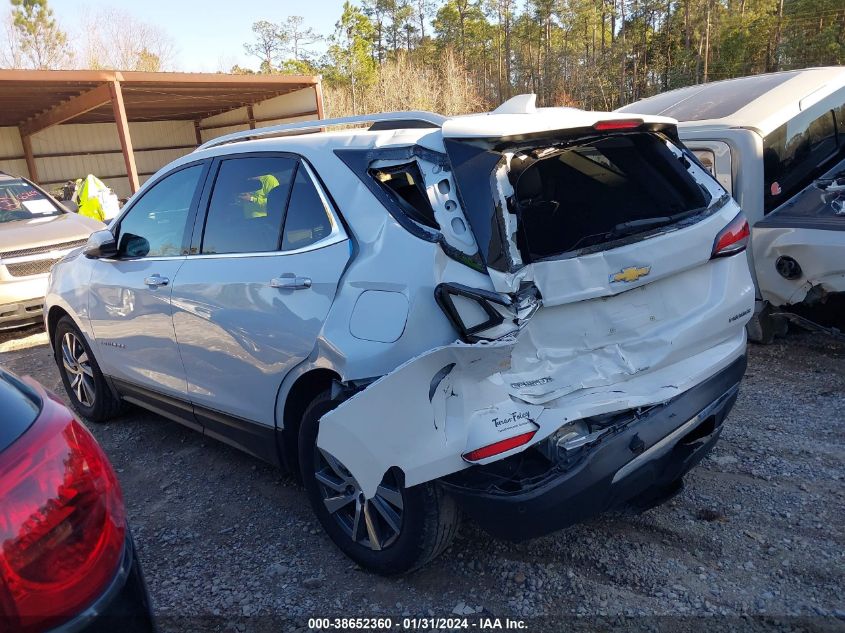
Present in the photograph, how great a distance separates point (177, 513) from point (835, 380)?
4208mm

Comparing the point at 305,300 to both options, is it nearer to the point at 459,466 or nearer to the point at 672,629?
the point at 459,466

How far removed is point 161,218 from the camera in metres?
3.74

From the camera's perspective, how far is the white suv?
7.13 feet

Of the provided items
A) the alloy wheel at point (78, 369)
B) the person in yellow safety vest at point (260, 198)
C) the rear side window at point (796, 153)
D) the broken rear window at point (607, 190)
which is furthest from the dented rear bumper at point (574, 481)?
the alloy wheel at point (78, 369)

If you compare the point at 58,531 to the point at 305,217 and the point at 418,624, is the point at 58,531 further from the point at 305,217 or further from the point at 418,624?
the point at 305,217

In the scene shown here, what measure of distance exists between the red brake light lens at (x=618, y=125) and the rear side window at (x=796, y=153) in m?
2.49

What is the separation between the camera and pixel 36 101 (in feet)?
57.4

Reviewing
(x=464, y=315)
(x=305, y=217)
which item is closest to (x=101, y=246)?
(x=305, y=217)

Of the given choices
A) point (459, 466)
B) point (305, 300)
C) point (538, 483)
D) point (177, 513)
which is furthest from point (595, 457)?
point (177, 513)

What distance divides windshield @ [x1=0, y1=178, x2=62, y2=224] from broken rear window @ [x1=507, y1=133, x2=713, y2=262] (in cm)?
803

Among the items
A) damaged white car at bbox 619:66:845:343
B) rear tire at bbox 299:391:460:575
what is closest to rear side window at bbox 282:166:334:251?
rear tire at bbox 299:391:460:575

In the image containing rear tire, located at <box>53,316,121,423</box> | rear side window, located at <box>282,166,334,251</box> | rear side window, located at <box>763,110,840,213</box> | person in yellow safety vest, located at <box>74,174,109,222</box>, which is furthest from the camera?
person in yellow safety vest, located at <box>74,174,109,222</box>

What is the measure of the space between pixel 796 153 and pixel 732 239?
106 inches

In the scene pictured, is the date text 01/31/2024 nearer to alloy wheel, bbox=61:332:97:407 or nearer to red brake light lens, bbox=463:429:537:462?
red brake light lens, bbox=463:429:537:462
